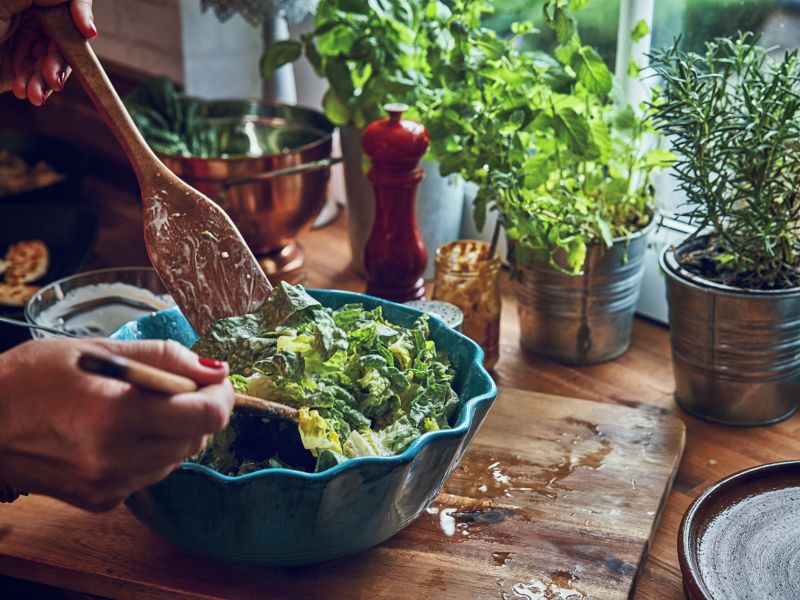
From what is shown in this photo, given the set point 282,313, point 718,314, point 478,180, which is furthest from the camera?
point 478,180

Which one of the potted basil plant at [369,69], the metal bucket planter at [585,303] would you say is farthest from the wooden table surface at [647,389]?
the potted basil plant at [369,69]

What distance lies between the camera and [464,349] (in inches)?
37.3

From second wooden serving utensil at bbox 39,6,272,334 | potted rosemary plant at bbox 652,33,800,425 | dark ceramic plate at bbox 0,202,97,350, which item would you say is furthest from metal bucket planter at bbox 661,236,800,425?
dark ceramic plate at bbox 0,202,97,350

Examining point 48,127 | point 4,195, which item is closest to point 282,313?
point 4,195

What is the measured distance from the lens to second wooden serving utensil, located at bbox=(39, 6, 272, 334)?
945 millimetres

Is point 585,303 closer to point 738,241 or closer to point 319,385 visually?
point 738,241

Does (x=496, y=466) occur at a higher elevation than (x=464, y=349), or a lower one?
lower

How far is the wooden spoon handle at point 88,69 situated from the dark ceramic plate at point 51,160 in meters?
0.71

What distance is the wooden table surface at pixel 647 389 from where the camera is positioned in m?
0.94

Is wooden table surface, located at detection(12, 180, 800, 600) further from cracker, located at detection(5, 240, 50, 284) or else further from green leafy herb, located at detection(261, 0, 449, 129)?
green leafy herb, located at detection(261, 0, 449, 129)

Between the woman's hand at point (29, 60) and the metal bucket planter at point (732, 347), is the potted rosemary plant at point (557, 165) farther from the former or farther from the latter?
the woman's hand at point (29, 60)

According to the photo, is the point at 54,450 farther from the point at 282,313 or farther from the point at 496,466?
the point at 496,466

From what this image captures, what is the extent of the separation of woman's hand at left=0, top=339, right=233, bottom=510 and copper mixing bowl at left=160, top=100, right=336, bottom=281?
68 centimetres

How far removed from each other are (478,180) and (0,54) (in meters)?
0.56
